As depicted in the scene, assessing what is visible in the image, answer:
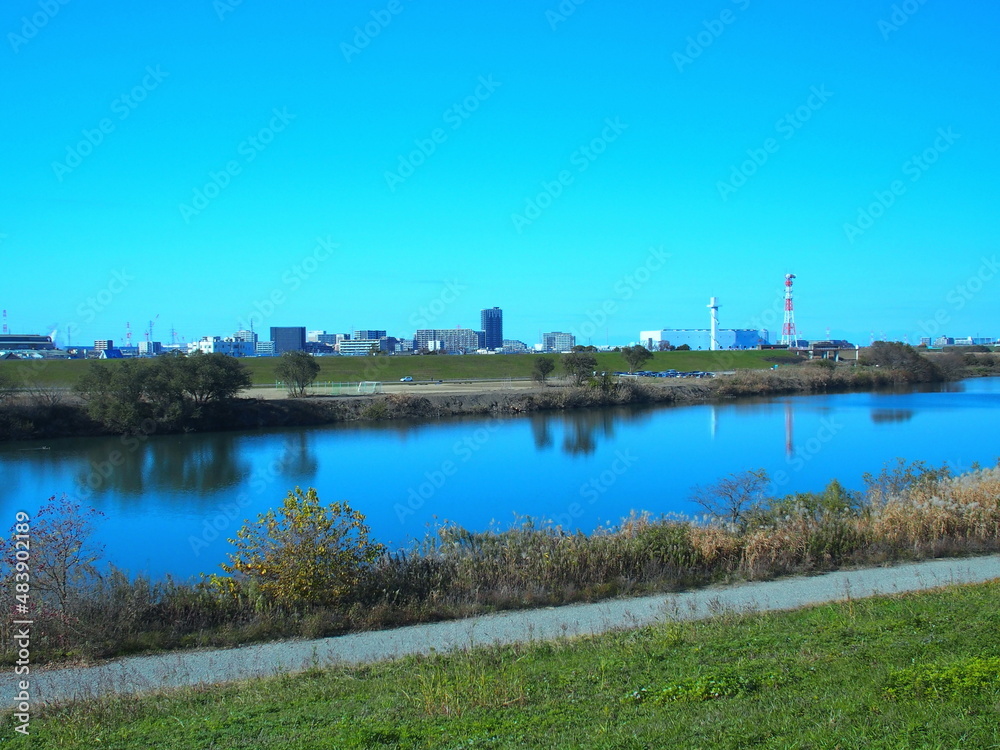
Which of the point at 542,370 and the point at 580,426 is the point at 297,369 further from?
the point at 542,370

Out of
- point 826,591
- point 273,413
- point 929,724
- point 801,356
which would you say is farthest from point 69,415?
point 801,356

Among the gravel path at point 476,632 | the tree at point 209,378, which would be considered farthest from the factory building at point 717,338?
the gravel path at point 476,632

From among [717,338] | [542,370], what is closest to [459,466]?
[542,370]

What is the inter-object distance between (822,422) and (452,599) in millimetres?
38474

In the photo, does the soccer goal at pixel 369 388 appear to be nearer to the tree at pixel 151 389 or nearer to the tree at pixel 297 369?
the tree at pixel 297 369

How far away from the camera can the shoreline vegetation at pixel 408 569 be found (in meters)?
9.47

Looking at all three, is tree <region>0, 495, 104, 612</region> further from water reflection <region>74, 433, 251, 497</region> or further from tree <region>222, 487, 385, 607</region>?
water reflection <region>74, 433, 251, 497</region>

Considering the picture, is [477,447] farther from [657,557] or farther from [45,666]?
[45,666]
